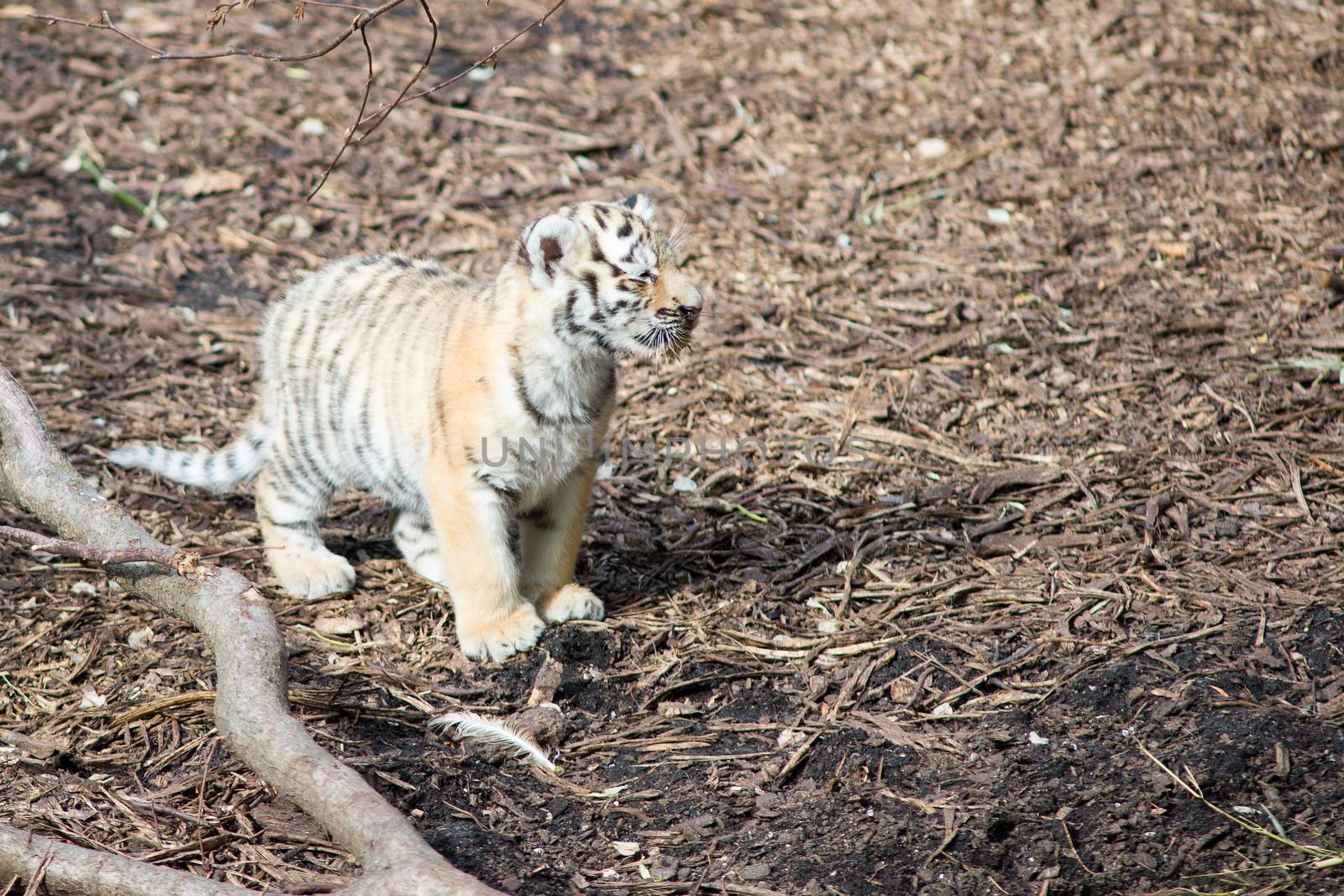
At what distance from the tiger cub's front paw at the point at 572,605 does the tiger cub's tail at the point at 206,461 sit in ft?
4.69

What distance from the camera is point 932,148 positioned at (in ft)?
25.0

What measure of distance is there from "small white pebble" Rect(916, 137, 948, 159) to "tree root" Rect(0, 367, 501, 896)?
5.24m

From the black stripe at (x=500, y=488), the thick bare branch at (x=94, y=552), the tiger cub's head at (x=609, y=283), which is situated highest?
the tiger cub's head at (x=609, y=283)

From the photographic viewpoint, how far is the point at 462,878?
281cm

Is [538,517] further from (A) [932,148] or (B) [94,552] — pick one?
(A) [932,148]

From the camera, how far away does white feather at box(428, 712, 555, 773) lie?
388 cm

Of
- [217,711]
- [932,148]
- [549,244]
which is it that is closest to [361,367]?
[549,244]

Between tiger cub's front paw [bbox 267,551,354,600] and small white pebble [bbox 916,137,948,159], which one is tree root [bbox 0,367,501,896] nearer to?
tiger cub's front paw [bbox 267,551,354,600]

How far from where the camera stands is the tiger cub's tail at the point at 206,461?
5.15m

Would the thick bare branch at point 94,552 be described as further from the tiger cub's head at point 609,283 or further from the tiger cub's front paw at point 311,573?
the tiger cub's head at point 609,283

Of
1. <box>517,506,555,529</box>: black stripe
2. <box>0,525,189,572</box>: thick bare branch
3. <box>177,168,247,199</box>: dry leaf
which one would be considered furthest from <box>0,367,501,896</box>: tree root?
<box>177,168,247,199</box>: dry leaf

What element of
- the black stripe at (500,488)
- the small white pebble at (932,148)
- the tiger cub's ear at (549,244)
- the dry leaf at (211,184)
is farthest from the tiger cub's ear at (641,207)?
the dry leaf at (211,184)

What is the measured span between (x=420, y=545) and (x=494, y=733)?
1.26 meters

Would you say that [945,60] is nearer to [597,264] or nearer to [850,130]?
[850,130]
